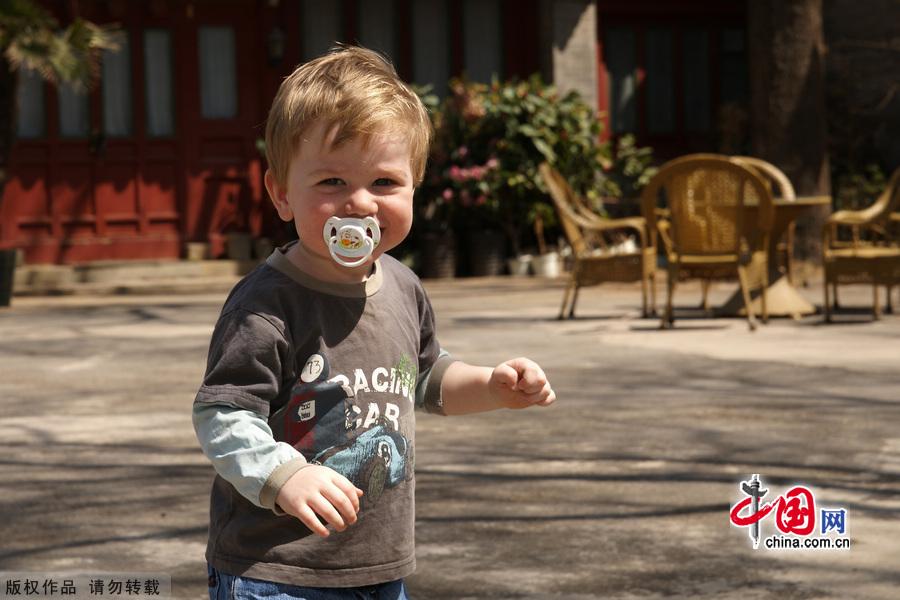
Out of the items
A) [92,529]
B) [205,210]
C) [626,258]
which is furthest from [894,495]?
[205,210]

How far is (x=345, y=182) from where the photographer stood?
2.29m

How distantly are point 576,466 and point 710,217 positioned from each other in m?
5.10

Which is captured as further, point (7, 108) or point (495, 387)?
point (7, 108)

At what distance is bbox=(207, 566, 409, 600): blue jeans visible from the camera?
2266mm

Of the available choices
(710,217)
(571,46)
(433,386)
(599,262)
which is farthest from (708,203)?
(571,46)

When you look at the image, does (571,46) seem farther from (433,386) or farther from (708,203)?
(433,386)

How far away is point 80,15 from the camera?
54.9 ft

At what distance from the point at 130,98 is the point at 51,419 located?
1112 cm

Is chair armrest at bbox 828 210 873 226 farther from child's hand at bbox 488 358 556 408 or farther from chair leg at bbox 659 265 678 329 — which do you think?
child's hand at bbox 488 358 556 408

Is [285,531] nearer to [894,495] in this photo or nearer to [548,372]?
[894,495]

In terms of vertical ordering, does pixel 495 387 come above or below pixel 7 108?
below

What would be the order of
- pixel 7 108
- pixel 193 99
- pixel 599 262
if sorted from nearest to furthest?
pixel 599 262, pixel 7 108, pixel 193 99

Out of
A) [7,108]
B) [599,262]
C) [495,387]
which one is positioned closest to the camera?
[495,387]

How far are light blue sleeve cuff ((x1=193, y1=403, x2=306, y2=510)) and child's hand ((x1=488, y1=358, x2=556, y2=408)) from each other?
404 millimetres
